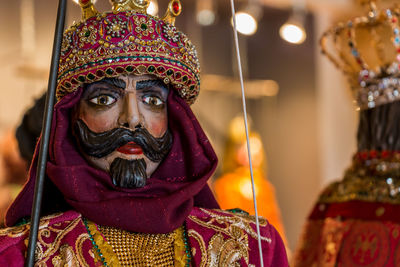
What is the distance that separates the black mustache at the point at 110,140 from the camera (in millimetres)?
1663

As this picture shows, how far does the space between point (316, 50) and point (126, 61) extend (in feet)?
14.7

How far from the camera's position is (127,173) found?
165 centimetres

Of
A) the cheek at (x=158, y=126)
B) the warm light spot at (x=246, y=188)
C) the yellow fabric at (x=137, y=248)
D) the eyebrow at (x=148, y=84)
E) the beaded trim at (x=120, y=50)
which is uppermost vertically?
the beaded trim at (x=120, y=50)

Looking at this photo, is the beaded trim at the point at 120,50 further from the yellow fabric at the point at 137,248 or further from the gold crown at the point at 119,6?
the yellow fabric at the point at 137,248

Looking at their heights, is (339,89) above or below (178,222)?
above

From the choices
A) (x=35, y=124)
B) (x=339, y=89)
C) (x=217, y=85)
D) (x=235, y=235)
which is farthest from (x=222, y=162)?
(x=235, y=235)

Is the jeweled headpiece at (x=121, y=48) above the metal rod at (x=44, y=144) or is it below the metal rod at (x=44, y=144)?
above

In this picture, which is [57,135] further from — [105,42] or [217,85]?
[217,85]

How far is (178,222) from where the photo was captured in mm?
1672

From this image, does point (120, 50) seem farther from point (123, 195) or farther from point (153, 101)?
point (123, 195)

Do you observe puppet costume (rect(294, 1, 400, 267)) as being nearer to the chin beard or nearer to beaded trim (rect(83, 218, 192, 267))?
beaded trim (rect(83, 218, 192, 267))

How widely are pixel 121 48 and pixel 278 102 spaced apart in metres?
4.66

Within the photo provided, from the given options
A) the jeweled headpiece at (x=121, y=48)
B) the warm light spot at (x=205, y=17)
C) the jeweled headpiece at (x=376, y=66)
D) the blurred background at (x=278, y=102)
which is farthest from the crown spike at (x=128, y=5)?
the warm light spot at (x=205, y=17)

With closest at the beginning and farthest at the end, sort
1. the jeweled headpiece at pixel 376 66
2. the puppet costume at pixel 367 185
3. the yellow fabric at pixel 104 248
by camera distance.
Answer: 1. the yellow fabric at pixel 104 248
2. the puppet costume at pixel 367 185
3. the jeweled headpiece at pixel 376 66
